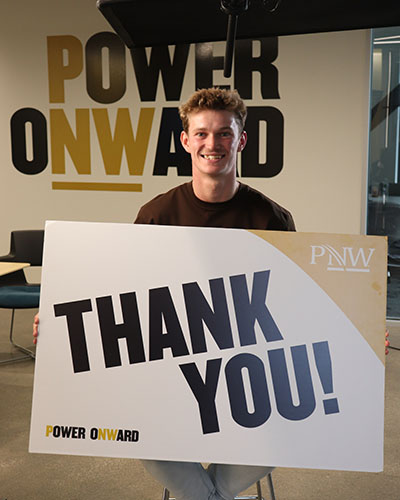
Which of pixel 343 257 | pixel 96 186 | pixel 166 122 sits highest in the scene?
pixel 166 122

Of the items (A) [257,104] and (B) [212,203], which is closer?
(B) [212,203]

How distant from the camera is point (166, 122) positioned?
533 cm

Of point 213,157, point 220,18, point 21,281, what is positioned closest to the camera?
point 220,18

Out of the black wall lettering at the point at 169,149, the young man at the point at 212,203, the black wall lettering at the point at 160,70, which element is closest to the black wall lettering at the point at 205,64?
the black wall lettering at the point at 160,70

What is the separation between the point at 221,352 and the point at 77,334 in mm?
395

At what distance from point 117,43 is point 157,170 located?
1.24 m

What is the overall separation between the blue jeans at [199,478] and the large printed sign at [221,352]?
232mm

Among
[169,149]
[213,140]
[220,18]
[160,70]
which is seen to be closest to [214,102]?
[213,140]

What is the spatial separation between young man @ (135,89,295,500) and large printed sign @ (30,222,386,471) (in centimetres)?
27

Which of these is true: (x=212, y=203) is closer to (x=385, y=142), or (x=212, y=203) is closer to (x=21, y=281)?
(x=21, y=281)

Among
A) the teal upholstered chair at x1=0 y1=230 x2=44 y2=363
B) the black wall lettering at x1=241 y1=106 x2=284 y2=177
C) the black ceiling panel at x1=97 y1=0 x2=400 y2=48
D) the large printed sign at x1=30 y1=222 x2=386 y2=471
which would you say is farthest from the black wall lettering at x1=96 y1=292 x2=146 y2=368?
the black wall lettering at x1=241 y1=106 x2=284 y2=177

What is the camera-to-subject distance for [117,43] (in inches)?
211

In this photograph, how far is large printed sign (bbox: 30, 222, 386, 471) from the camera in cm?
A: 152

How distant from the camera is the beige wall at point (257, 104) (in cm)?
500
